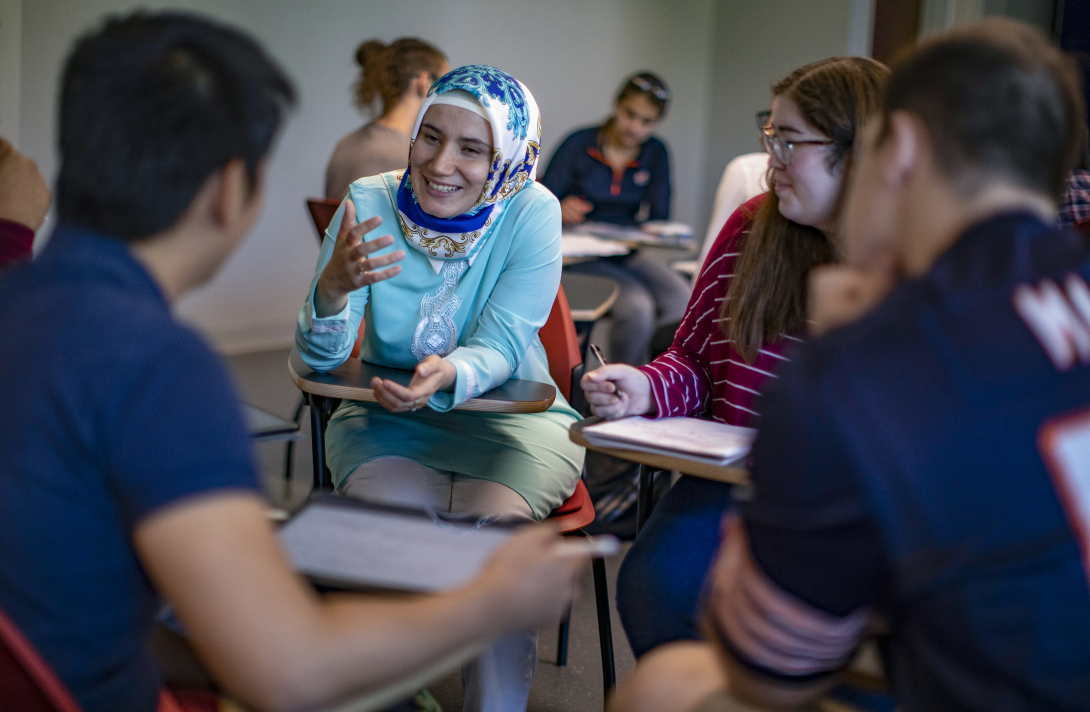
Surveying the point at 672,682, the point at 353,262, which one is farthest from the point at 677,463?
the point at 353,262

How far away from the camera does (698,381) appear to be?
1743mm

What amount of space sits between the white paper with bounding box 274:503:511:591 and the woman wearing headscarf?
2.43 ft

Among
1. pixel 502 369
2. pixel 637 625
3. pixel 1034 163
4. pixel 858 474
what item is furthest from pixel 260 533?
pixel 502 369

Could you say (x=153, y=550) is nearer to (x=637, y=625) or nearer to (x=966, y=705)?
(x=966, y=705)

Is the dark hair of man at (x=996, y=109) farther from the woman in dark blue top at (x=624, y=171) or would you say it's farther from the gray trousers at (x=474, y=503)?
the woman in dark blue top at (x=624, y=171)

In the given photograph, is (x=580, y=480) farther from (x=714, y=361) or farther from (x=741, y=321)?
(x=741, y=321)

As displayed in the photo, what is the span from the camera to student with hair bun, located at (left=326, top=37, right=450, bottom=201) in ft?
10.9

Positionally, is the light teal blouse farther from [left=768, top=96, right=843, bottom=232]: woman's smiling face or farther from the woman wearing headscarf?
[left=768, top=96, right=843, bottom=232]: woman's smiling face

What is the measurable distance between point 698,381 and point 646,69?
5.90m

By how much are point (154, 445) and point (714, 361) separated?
121 centimetres

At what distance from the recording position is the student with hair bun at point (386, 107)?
333 cm

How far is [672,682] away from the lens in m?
0.99

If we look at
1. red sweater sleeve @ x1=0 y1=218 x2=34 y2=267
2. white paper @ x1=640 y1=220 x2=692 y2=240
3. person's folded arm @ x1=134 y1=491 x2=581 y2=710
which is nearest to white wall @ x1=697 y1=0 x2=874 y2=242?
white paper @ x1=640 y1=220 x2=692 y2=240

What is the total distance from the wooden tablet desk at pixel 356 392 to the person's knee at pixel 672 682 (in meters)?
0.71
